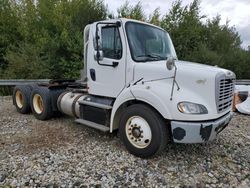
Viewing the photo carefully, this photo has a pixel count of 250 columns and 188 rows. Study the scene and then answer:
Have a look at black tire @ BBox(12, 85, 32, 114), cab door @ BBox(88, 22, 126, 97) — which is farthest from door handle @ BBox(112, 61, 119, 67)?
black tire @ BBox(12, 85, 32, 114)

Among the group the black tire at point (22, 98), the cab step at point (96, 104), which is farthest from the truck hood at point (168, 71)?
the black tire at point (22, 98)

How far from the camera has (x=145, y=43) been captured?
183 inches

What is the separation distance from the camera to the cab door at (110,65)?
4602 mm

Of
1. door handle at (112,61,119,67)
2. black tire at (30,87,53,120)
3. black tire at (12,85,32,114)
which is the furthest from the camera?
black tire at (12,85,32,114)

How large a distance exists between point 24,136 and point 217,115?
3889 mm

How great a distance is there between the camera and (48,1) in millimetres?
17375

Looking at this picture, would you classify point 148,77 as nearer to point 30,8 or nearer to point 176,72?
point 176,72

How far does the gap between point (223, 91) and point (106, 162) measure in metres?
2.20

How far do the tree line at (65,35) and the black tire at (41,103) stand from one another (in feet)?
22.9

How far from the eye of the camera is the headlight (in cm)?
371

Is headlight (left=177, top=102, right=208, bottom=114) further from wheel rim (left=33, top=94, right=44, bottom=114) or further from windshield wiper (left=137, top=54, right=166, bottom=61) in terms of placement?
wheel rim (left=33, top=94, right=44, bottom=114)

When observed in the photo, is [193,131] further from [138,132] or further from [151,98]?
[138,132]

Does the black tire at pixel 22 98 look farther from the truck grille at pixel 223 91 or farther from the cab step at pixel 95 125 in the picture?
the truck grille at pixel 223 91

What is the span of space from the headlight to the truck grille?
0.30 meters
